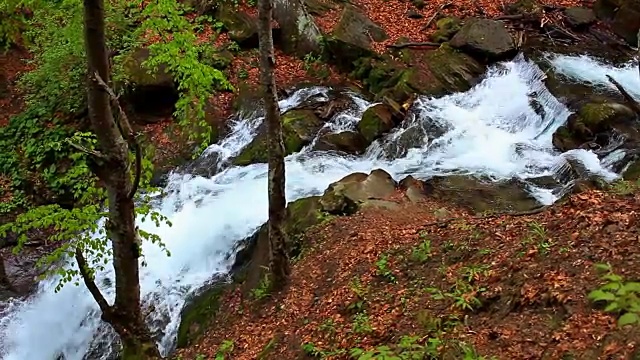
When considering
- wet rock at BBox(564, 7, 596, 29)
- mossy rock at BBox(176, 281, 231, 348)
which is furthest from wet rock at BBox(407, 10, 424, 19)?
mossy rock at BBox(176, 281, 231, 348)

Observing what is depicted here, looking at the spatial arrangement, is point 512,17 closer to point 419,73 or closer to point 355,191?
point 419,73

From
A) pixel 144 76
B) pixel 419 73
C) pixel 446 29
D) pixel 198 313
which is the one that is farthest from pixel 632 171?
pixel 144 76

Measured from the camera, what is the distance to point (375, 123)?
12617 millimetres

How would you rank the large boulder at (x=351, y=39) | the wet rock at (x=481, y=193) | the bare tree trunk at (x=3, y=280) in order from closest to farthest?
the wet rock at (x=481, y=193), the bare tree trunk at (x=3, y=280), the large boulder at (x=351, y=39)

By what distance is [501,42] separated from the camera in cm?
1470

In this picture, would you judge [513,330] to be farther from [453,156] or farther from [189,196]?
[189,196]

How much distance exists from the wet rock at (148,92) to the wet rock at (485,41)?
729 cm

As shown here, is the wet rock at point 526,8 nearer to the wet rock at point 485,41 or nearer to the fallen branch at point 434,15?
the wet rock at point 485,41

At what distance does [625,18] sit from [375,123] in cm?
753

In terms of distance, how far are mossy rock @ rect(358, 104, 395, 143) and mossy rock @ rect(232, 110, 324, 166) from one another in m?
1.01

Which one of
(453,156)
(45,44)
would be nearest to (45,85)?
(45,44)

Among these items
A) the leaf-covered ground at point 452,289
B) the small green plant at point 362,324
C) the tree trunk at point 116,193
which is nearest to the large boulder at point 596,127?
the leaf-covered ground at point 452,289

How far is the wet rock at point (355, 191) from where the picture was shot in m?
9.47

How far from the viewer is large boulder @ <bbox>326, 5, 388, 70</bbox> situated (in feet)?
49.6
